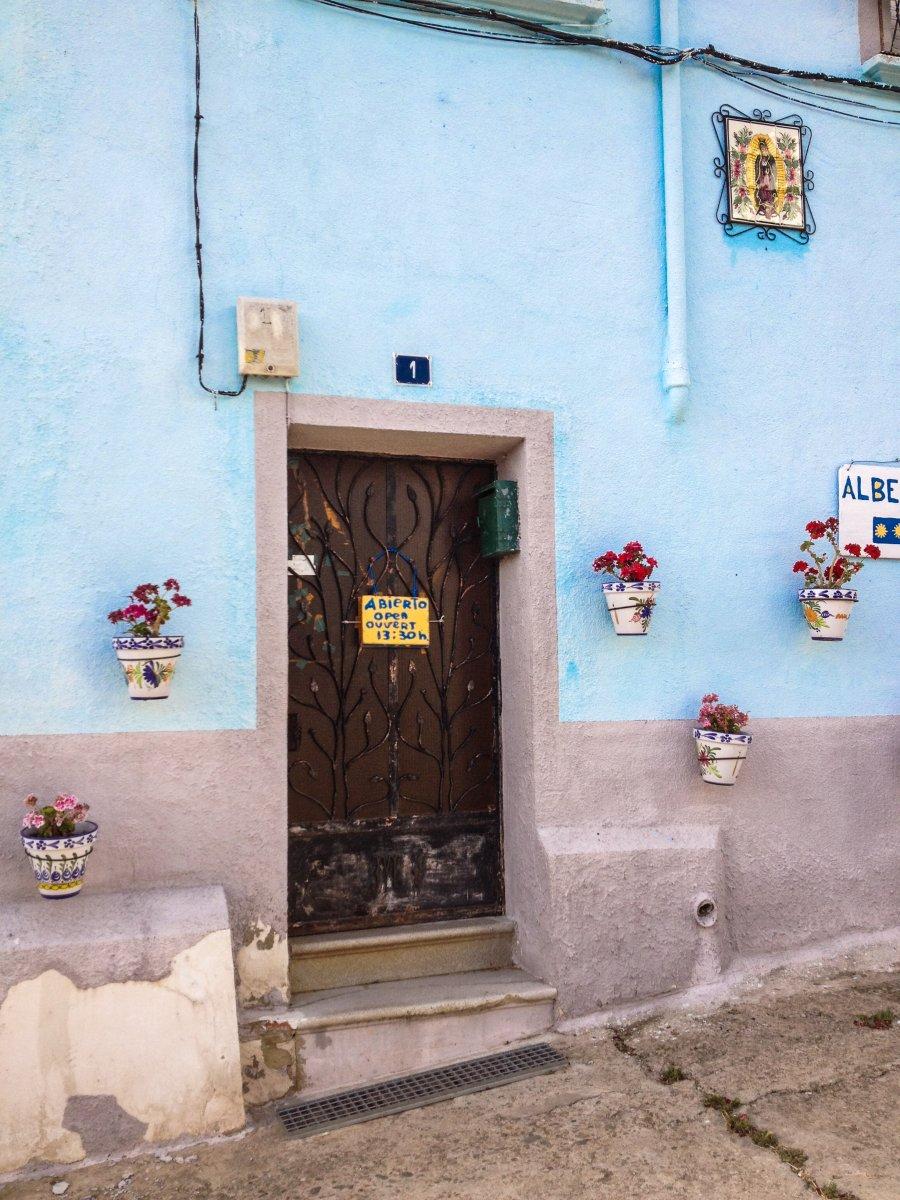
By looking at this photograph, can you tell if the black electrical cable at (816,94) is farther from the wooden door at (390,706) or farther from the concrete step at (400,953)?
the concrete step at (400,953)

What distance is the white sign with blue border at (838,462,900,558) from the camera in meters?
5.01

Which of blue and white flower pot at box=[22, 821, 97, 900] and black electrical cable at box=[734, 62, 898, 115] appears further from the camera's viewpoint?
black electrical cable at box=[734, 62, 898, 115]

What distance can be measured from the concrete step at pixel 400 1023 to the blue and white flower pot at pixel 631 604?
1545mm

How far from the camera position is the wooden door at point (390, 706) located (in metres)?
4.42

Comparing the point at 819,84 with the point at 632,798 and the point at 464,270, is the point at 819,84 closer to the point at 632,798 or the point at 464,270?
the point at 464,270

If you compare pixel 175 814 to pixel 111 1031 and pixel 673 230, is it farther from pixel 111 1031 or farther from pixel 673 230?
pixel 673 230

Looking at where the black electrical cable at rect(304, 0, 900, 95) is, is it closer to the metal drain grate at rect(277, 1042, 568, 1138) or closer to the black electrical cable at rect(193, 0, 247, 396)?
the black electrical cable at rect(193, 0, 247, 396)

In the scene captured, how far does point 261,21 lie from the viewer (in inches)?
166

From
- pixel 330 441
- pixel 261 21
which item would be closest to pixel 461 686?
pixel 330 441

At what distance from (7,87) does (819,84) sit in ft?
12.5

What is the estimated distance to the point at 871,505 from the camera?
199 inches

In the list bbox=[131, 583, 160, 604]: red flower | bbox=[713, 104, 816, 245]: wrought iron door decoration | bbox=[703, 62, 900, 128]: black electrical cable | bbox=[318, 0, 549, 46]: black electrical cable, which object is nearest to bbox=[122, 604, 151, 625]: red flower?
bbox=[131, 583, 160, 604]: red flower

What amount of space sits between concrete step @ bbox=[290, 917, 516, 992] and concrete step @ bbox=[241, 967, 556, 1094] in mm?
62

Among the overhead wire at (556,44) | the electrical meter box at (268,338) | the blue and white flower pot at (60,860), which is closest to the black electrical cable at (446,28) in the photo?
the overhead wire at (556,44)
